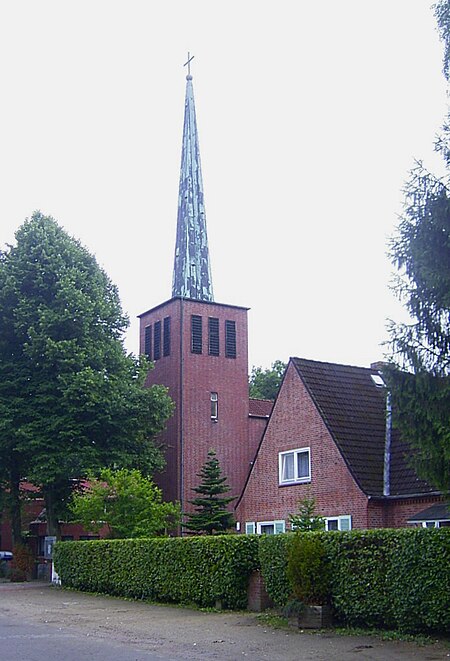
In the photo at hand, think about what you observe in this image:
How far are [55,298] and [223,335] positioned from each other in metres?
11.5

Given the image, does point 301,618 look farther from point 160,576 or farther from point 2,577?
point 2,577

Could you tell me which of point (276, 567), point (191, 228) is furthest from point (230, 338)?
Result: point (276, 567)

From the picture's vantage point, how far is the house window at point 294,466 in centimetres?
2986

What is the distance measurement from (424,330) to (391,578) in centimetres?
452

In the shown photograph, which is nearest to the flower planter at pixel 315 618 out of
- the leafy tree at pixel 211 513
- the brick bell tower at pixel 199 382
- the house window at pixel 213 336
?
the leafy tree at pixel 211 513

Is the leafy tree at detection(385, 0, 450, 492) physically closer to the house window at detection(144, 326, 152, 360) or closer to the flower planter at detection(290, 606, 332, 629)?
the flower planter at detection(290, 606, 332, 629)

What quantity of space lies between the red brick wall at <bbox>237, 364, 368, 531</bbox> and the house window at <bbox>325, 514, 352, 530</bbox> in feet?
0.45

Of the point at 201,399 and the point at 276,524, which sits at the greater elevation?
the point at 201,399

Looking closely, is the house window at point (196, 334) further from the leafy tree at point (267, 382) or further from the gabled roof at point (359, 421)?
the leafy tree at point (267, 382)

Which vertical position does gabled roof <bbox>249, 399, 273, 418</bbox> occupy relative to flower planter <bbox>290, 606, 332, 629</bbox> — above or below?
above

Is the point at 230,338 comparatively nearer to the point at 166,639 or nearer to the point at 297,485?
the point at 297,485

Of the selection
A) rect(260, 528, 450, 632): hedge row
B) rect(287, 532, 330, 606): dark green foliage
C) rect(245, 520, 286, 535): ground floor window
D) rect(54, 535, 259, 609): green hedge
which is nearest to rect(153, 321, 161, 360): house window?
rect(245, 520, 286, 535): ground floor window

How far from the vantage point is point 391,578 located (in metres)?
15.6

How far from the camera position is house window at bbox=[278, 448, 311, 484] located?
2986cm
